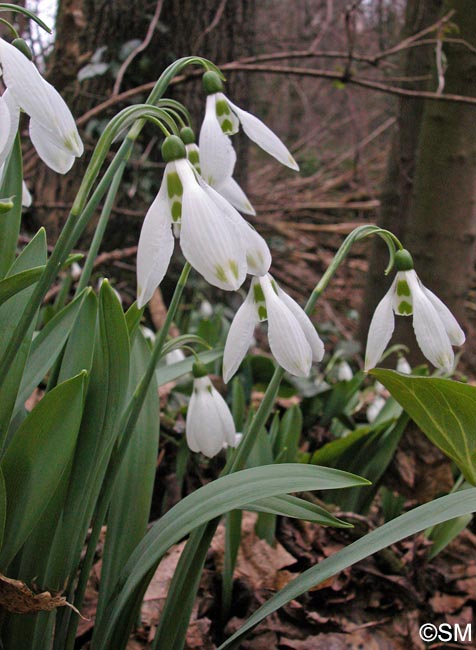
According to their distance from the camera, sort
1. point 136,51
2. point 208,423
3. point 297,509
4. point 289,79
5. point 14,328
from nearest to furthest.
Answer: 1. point 297,509
2. point 14,328
3. point 208,423
4. point 136,51
5. point 289,79

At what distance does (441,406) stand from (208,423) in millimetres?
426

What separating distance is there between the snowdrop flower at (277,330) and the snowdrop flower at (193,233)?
0.10 meters

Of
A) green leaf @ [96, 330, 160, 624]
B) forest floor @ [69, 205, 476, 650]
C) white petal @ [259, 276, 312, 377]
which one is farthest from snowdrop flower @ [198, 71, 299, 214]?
forest floor @ [69, 205, 476, 650]

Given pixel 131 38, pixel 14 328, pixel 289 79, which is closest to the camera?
pixel 14 328

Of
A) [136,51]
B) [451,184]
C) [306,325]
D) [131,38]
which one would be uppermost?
[131,38]

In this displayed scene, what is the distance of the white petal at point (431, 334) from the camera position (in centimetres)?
105

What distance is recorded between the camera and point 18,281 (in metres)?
0.90

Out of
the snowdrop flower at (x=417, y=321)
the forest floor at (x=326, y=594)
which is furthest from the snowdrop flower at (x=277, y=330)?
the forest floor at (x=326, y=594)

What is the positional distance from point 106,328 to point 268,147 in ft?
1.25

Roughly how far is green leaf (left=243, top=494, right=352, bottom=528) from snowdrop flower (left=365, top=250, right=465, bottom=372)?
0.23m

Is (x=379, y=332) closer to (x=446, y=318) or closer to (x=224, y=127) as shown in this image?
(x=446, y=318)

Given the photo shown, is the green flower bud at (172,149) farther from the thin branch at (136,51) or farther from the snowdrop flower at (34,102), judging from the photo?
the thin branch at (136,51)

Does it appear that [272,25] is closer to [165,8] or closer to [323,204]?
[323,204]

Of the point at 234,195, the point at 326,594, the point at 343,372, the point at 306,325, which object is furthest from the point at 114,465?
the point at 343,372
